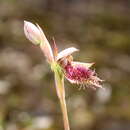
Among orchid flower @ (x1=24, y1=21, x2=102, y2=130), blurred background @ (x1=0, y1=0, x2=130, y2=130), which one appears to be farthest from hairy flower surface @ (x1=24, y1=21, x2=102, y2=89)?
blurred background @ (x1=0, y1=0, x2=130, y2=130)

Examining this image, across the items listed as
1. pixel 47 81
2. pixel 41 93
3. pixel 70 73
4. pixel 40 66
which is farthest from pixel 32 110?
pixel 70 73

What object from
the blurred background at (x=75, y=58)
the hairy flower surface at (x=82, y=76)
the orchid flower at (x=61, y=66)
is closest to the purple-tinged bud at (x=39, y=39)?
the orchid flower at (x=61, y=66)

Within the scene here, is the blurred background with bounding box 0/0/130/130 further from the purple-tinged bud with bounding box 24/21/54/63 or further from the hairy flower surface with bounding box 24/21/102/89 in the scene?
the purple-tinged bud with bounding box 24/21/54/63

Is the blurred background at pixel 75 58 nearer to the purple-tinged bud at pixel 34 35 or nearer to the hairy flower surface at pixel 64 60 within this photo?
the hairy flower surface at pixel 64 60

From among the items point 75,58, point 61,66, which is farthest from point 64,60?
point 75,58

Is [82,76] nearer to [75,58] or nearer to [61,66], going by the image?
[61,66]

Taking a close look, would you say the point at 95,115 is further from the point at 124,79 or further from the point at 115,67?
the point at 115,67
